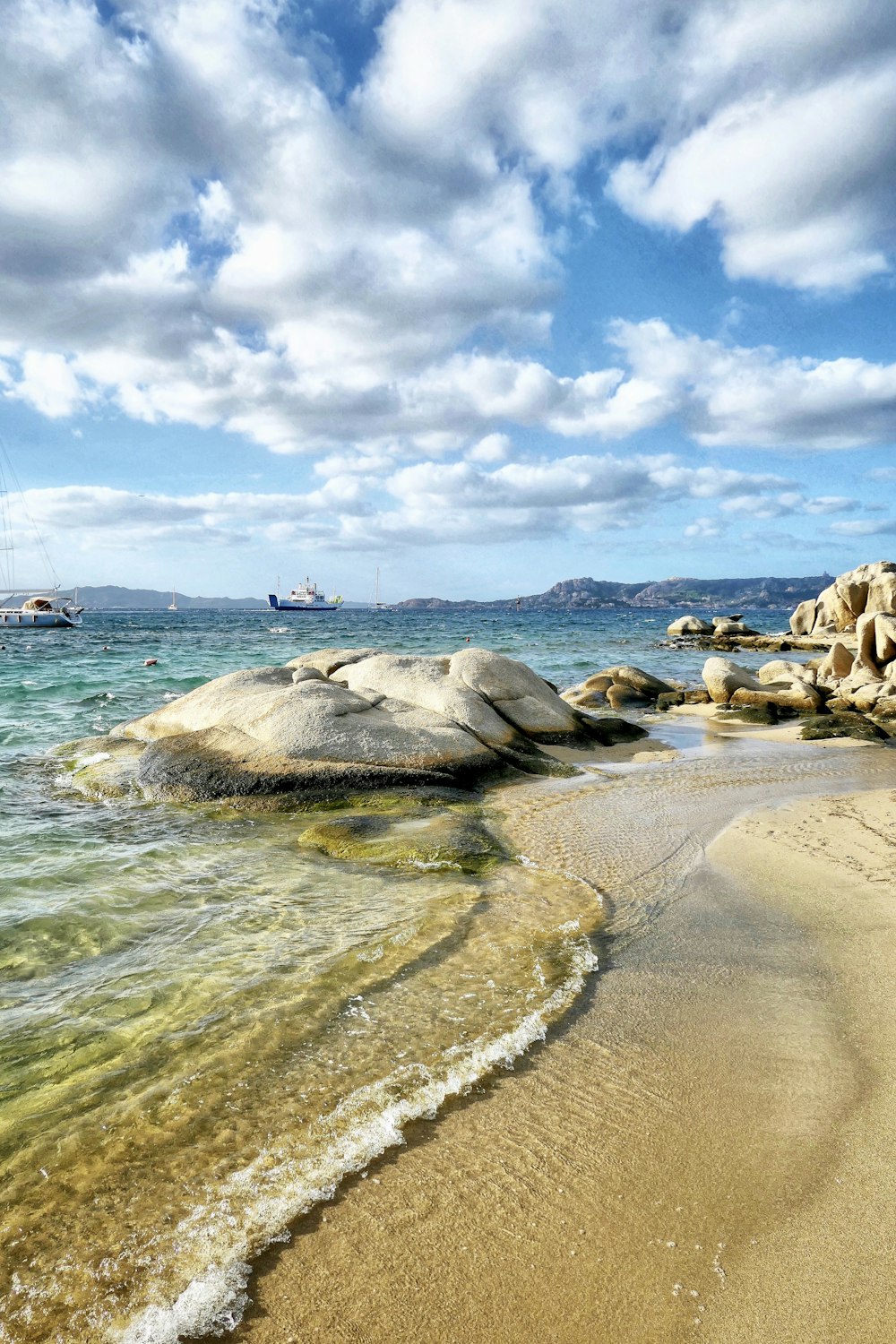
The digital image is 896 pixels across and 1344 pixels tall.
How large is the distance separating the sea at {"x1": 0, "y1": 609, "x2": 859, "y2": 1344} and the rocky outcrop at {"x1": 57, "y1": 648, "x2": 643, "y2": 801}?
133 cm

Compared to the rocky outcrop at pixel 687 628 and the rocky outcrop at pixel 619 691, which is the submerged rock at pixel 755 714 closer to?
the rocky outcrop at pixel 619 691

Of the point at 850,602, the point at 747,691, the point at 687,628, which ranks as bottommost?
the point at 747,691

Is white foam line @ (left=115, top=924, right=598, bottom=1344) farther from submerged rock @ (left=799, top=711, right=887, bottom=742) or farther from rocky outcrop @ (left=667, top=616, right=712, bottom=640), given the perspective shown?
rocky outcrop @ (left=667, top=616, right=712, bottom=640)

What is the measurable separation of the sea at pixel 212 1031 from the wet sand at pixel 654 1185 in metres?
0.23

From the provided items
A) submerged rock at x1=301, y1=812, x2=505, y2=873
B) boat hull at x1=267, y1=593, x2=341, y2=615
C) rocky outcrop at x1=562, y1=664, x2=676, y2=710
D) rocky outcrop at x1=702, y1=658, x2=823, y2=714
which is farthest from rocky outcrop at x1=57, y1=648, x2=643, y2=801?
boat hull at x1=267, y1=593, x2=341, y2=615

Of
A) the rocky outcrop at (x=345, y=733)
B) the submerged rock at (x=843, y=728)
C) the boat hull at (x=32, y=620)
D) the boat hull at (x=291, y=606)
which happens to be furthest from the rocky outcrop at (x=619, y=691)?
the boat hull at (x=291, y=606)

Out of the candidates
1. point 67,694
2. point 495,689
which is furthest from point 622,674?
point 67,694

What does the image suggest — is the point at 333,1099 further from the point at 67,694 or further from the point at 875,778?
the point at 67,694

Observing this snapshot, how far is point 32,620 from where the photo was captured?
2837 inches

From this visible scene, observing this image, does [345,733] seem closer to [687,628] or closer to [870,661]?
[870,661]

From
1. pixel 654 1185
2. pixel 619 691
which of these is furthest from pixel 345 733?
pixel 619 691

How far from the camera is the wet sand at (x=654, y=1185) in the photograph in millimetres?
2424

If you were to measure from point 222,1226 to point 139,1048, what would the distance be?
1461 mm

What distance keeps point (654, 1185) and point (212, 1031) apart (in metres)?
2.42
